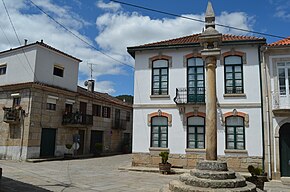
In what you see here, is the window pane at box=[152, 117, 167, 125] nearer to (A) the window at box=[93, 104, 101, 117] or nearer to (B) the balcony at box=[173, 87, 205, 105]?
(B) the balcony at box=[173, 87, 205, 105]

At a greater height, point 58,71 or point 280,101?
point 58,71

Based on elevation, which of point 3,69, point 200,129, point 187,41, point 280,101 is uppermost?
point 187,41

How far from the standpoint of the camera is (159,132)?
614 inches

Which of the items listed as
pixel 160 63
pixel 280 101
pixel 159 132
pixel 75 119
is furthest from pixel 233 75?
pixel 75 119

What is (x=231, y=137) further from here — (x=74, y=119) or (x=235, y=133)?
(x=74, y=119)

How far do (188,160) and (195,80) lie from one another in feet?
14.9

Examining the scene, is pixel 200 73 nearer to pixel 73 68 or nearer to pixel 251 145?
pixel 251 145

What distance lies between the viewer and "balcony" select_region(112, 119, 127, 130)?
28797mm

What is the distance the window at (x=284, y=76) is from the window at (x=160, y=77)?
6099mm

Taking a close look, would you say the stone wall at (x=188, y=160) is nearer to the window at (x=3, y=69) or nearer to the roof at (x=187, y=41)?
the roof at (x=187, y=41)

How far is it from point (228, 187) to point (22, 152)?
1570 centimetres

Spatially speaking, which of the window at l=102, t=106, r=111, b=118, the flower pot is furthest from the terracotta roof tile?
the window at l=102, t=106, r=111, b=118

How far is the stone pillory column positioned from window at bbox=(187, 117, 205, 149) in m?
6.94

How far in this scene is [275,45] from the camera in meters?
14.0
